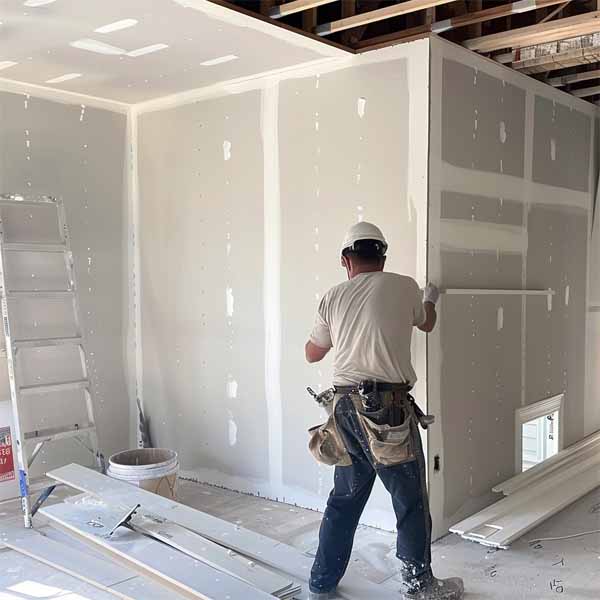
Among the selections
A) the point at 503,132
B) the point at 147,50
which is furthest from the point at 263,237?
the point at 503,132

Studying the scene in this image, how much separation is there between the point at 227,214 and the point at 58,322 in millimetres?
1336

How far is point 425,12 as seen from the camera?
11.9 feet

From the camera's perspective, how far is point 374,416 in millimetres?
2766

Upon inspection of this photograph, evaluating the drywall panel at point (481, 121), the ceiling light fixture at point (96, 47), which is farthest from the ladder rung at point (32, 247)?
the drywall panel at point (481, 121)

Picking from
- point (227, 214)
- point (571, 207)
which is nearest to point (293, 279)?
point (227, 214)

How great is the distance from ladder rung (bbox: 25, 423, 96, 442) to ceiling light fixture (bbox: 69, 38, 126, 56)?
2.16 meters

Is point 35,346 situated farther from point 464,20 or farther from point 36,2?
point 464,20

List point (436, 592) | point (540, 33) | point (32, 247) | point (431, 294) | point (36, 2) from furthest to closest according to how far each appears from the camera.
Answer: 1. point (32, 247)
2. point (540, 33)
3. point (431, 294)
4. point (36, 2)
5. point (436, 592)

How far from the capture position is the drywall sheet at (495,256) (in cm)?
370

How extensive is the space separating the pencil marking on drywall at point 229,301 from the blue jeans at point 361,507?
5.71ft

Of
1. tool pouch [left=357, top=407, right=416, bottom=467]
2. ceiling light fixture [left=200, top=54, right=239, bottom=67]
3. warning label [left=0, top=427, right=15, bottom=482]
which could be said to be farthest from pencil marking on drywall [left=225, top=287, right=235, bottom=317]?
tool pouch [left=357, top=407, right=416, bottom=467]

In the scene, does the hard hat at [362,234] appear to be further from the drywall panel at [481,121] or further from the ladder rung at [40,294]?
the ladder rung at [40,294]

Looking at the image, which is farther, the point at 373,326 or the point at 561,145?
the point at 561,145

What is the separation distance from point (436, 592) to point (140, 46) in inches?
116
